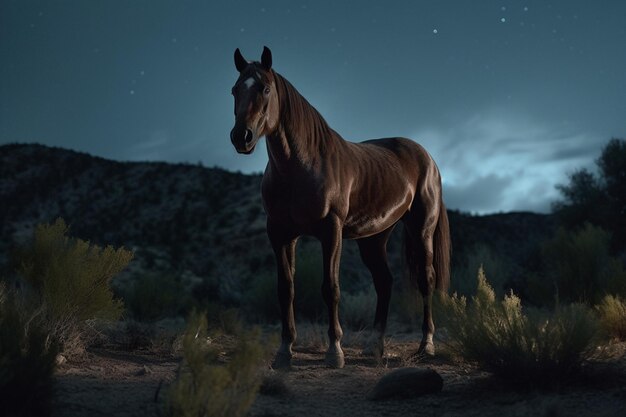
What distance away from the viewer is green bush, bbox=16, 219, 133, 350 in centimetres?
660

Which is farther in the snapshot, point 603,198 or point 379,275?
point 603,198

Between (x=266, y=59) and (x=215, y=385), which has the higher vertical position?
(x=266, y=59)

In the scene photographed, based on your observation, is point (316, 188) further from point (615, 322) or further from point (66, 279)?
point (615, 322)

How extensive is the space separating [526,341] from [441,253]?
3.41 metres

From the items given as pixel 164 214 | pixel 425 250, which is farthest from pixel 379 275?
pixel 164 214

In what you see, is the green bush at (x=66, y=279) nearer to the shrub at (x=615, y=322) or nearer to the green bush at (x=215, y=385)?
the green bush at (x=215, y=385)

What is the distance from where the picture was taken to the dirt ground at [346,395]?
4.68m

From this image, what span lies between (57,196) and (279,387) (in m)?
34.4

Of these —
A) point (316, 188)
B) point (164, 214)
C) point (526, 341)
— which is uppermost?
point (164, 214)

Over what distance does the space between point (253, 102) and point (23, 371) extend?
3.00 meters

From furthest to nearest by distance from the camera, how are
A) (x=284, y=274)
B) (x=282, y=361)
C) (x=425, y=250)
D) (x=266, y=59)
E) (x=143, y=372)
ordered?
(x=425, y=250), (x=284, y=274), (x=282, y=361), (x=266, y=59), (x=143, y=372)

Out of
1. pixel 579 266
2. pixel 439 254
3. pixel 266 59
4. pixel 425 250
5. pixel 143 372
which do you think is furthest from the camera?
pixel 579 266

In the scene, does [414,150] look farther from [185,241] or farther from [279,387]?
[185,241]

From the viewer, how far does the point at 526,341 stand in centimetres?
539
